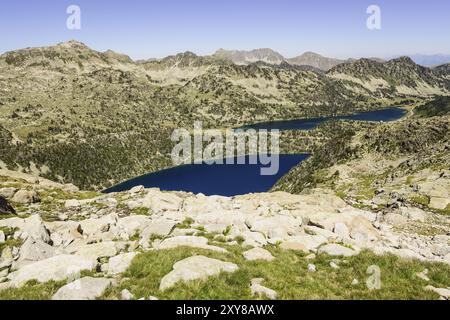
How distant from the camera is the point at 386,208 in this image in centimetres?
4988

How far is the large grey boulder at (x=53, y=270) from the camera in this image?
1753 centimetres

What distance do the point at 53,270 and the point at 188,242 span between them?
343 inches

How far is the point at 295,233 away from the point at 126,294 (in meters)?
17.3

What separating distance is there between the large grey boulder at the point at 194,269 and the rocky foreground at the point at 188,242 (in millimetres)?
50

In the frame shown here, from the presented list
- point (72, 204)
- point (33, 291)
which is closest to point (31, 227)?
point (33, 291)

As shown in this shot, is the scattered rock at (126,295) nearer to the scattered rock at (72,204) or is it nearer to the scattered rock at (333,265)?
the scattered rock at (333,265)

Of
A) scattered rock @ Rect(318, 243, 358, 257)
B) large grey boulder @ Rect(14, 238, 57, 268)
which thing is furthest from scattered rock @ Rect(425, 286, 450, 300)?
large grey boulder @ Rect(14, 238, 57, 268)

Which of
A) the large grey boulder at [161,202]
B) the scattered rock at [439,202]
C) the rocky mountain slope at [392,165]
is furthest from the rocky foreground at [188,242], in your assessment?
the rocky mountain slope at [392,165]

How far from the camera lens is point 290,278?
18.1 meters

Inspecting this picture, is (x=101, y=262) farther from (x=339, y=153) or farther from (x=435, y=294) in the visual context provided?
(x=339, y=153)

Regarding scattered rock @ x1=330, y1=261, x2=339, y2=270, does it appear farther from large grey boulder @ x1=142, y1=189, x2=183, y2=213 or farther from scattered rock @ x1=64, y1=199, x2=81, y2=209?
scattered rock @ x1=64, y1=199, x2=81, y2=209

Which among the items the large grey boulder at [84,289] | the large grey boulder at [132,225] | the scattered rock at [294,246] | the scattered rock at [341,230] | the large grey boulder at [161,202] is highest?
the large grey boulder at [84,289]

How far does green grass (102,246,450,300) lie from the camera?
15.9 metres
